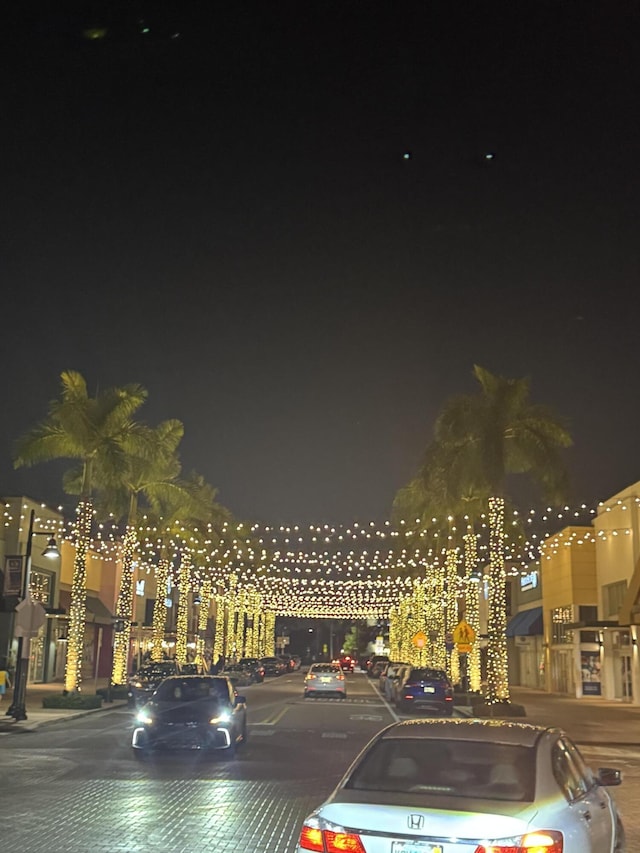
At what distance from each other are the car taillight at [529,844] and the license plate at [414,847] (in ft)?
0.80

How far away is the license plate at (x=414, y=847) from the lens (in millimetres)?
5539

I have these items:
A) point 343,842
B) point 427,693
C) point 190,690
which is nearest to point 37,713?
point 190,690

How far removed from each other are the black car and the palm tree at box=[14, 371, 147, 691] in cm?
1524

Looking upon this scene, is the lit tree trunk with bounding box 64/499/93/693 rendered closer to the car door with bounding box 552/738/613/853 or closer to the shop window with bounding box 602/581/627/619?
the shop window with bounding box 602/581/627/619

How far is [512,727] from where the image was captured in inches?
281

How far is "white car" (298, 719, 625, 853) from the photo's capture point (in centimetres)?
557

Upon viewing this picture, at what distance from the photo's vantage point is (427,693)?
109 feet

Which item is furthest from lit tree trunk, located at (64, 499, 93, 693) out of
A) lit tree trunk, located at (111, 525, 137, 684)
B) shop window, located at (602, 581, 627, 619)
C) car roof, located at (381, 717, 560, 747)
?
car roof, located at (381, 717, 560, 747)

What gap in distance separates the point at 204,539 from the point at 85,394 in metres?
20.9

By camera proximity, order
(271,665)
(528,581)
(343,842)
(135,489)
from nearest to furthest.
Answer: (343,842) → (135,489) → (528,581) → (271,665)

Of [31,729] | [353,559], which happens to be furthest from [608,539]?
[31,729]

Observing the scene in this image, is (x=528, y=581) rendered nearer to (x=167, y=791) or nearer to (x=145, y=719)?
(x=145, y=719)

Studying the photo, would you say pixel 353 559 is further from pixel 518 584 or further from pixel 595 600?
pixel 518 584

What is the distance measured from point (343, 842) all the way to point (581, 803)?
1732 millimetres
